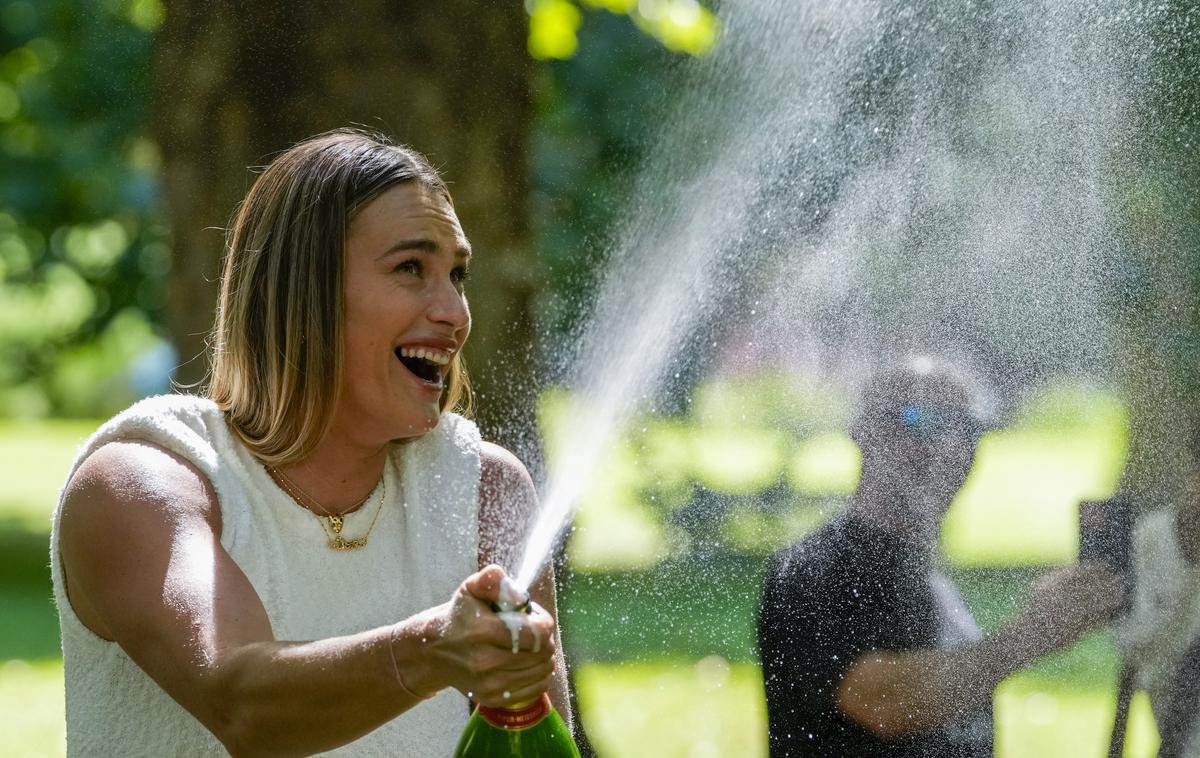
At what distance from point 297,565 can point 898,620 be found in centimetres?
114

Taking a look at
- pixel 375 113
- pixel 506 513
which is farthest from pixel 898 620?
pixel 375 113

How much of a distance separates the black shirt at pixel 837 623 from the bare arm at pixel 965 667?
Answer: 0.03 metres

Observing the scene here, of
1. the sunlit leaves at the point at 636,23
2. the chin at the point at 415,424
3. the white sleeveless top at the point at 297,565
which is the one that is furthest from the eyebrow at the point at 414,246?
the sunlit leaves at the point at 636,23

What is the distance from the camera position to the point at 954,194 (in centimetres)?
266

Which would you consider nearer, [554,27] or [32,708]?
[554,27]

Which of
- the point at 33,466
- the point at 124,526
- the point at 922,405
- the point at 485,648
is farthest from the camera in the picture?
the point at 33,466

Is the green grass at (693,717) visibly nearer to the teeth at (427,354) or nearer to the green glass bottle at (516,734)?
the teeth at (427,354)

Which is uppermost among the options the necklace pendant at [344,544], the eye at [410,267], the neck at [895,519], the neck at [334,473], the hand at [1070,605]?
the eye at [410,267]

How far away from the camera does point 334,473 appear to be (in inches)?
85.6

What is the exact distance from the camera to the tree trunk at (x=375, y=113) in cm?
325

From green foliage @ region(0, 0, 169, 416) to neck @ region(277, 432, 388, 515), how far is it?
3563 millimetres

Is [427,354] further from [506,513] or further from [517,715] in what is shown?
[517,715]

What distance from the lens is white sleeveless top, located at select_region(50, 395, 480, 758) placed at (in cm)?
195

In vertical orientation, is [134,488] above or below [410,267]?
below
